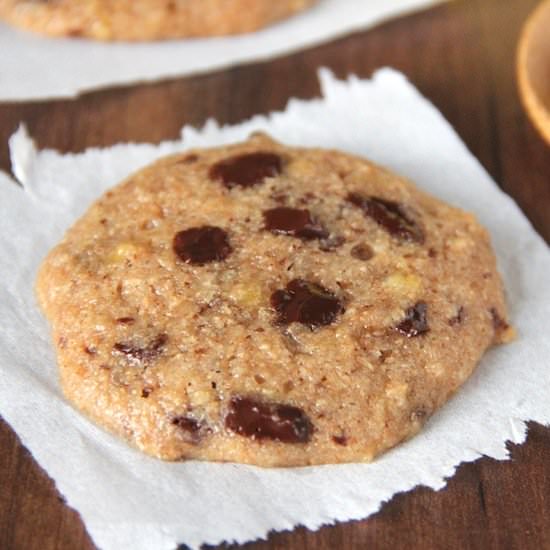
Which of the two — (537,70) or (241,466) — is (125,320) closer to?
(241,466)

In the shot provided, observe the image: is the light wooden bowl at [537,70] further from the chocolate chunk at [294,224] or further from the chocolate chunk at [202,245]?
the chocolate chunk at [202,245]

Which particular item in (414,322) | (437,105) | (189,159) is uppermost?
(189,159)

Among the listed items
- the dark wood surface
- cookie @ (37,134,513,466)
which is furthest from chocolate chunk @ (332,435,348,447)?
the dark wood surface

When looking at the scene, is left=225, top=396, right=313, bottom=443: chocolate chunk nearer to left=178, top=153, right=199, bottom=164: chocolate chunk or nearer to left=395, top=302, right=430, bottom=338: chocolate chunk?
left=395, top=302, right=430, bottom=338: chocolate chunk

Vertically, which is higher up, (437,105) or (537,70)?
(537,70)

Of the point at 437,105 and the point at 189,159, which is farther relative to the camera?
the point at 437,105

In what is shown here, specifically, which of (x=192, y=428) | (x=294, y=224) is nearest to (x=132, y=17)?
(x=294, y=224)
